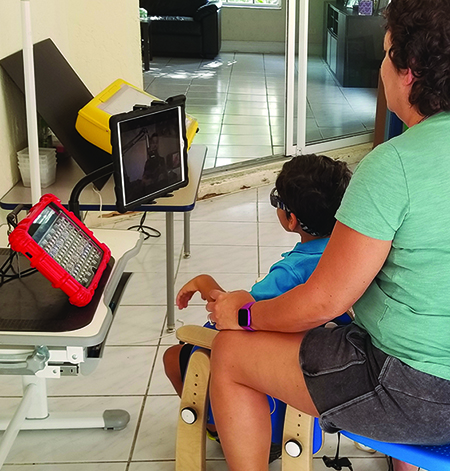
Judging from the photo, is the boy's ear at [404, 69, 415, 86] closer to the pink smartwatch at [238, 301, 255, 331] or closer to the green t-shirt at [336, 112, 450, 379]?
the green t-shirt at [336, 112, 450, 379]

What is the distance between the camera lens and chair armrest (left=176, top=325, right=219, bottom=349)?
1551mm

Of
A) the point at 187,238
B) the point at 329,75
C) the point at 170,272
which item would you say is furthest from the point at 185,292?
the point at 329,75

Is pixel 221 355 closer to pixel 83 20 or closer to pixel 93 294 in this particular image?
pixel 93 294

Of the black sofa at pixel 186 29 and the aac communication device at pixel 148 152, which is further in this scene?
the black sofa at pixel 186 29

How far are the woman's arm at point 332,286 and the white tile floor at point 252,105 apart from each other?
3153 millimetres

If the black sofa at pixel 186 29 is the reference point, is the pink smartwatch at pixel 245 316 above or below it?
above

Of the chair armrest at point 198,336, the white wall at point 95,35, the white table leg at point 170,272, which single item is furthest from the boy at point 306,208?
the white wall at point 95,35

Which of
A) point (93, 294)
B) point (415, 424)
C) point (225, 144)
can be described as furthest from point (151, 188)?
point (225, 144)

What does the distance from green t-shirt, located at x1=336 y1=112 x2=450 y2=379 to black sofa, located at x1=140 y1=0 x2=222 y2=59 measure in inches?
323

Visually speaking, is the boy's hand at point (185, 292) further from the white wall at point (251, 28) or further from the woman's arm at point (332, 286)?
the white wall at point (251, 28)

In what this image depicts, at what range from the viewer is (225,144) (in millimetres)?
4945

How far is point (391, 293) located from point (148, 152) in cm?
104

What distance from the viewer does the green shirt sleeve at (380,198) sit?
1.12m

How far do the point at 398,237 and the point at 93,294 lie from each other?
62cm
